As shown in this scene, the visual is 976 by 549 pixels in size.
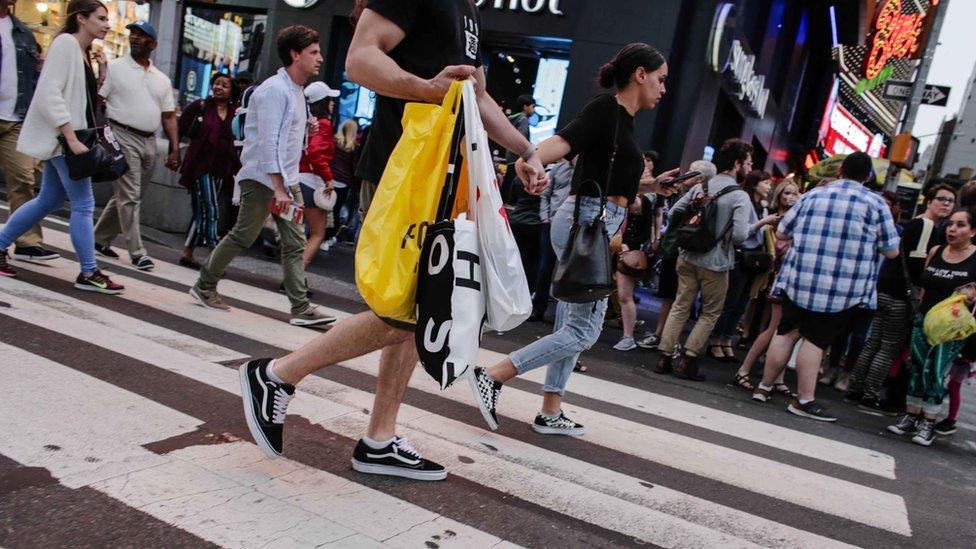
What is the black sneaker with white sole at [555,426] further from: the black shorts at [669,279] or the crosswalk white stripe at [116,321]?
the black shorts at [669,279]

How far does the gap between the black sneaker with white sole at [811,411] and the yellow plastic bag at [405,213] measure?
4.12 meters

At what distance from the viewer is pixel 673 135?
12.5 metres

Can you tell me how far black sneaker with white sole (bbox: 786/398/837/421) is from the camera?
5.68 meters

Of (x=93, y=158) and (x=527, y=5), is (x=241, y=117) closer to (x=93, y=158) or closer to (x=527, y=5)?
(x=93, y=158)

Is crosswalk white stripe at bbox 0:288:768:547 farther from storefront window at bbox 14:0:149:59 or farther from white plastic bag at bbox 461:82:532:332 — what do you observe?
storefront window at bbox 14:0:149:59

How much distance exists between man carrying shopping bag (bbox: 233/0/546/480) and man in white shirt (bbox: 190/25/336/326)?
7.85 ft

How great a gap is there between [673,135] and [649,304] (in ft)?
11.7

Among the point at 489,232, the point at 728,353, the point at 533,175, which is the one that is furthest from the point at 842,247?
the point at 489,232

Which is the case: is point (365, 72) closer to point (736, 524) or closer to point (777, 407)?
point (736, 524)

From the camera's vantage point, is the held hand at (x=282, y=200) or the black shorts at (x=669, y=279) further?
the black shorts at (x=669, y=279)

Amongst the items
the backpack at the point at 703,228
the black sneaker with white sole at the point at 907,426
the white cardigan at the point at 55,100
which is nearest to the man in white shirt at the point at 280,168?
the white cardigan at the point at 55,100

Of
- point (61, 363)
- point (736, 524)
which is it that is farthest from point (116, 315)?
point (736, 524)

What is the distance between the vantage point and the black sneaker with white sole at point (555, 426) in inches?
157

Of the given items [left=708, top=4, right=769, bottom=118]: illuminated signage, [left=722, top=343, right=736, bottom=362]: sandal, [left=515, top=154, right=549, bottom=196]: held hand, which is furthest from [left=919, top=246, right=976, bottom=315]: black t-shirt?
[left=708, top=4, right=769, bottom=118]: illuminated signage
